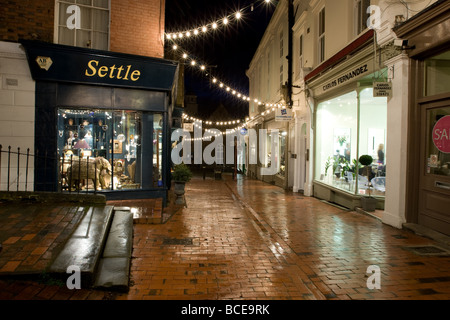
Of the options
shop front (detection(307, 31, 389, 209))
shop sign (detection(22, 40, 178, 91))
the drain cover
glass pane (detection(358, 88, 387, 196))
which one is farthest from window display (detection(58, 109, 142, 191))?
the drain cover

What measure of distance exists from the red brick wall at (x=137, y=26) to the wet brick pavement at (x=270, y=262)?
5.22m

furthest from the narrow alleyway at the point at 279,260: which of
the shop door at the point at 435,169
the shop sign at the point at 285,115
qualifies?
the shop sign at the point at 285,115

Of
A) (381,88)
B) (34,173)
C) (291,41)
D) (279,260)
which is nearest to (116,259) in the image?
→ (279,260)

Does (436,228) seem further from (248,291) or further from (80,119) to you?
(80,119)

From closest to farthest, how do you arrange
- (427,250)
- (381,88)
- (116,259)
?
(116,259) < (427,250) < (381,88)

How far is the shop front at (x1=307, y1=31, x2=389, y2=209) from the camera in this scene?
31.0 ft

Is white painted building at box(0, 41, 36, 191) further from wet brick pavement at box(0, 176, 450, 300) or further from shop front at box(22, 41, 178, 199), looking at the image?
wet brick pavement at box(0, 176, 450, 300)

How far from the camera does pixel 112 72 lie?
8984 millimetres

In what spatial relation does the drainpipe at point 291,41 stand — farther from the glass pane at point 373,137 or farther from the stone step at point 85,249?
the stone step at point 85,249

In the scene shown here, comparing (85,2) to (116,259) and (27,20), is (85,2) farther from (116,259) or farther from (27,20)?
(116,259)

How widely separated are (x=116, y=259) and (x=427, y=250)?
5.44 meters

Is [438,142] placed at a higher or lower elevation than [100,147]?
higher
